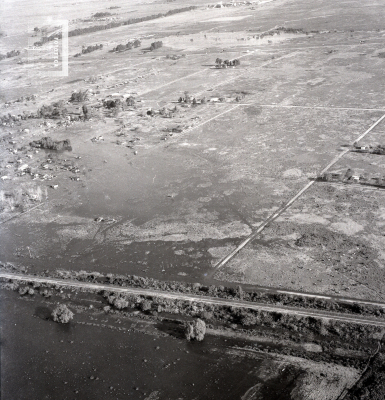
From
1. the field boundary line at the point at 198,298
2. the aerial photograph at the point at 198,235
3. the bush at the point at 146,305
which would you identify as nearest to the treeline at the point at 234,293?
the aerial photograph at the point at 198,235

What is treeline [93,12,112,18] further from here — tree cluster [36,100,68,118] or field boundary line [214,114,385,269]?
field boundary line [214,114,385,269]

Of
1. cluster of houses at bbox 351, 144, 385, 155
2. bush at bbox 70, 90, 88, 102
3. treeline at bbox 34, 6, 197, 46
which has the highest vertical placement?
treeline at bbox 34, 6, 197, 46

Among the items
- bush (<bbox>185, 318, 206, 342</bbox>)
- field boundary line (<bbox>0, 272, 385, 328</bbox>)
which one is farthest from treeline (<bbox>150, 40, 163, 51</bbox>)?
bush (<bbox>185, 318, 206, 342</bbox>)

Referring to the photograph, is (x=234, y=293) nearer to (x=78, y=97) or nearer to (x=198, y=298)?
(x=198, y=298)

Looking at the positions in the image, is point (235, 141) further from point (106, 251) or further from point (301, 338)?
point (301, 338)

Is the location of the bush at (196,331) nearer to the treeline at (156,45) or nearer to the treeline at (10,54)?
the treeline at (156,45)

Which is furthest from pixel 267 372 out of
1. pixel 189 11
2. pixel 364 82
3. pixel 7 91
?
pixel 189 11
